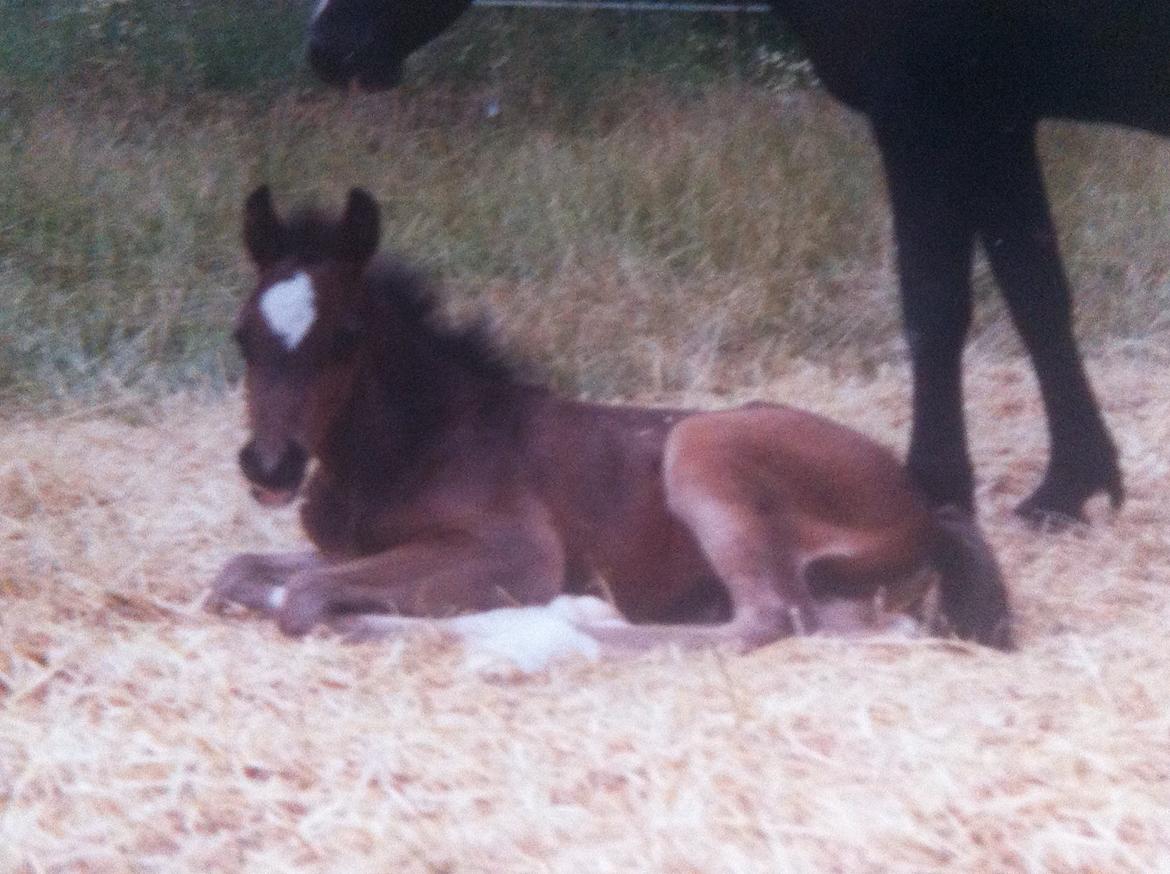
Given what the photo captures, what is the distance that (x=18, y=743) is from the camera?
2559 millimetres

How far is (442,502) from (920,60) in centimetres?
146

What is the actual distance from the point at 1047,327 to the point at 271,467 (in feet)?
6.69

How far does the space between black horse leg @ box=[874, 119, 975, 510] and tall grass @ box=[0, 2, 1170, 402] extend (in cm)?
91

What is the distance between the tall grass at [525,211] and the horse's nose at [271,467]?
172cm

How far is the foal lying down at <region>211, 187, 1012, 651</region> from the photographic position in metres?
3.34

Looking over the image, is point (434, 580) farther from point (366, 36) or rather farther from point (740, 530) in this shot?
point (366, 36)

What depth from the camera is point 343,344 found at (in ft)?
11.3

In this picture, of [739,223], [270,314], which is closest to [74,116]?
[739,223]

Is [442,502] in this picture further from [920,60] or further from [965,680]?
[920,60]

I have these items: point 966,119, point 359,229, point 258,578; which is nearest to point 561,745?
point 258,578

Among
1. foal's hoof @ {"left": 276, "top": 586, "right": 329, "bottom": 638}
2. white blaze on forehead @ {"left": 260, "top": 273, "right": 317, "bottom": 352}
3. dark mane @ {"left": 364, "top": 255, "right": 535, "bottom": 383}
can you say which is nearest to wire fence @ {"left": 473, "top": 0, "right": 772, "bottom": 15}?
dark mane @ {"left": 364, "top": 255, "right": 535, "bottom": 383}

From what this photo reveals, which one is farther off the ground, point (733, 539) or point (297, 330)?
point (297, 330)

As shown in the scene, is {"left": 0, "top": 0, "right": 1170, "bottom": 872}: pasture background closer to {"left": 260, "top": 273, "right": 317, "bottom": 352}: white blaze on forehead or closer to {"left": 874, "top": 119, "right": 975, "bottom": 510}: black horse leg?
{"left": 874, "top": 119, "right": 975, "bottom": 510}: black horse leg

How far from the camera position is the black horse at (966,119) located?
Answer: 388cm
